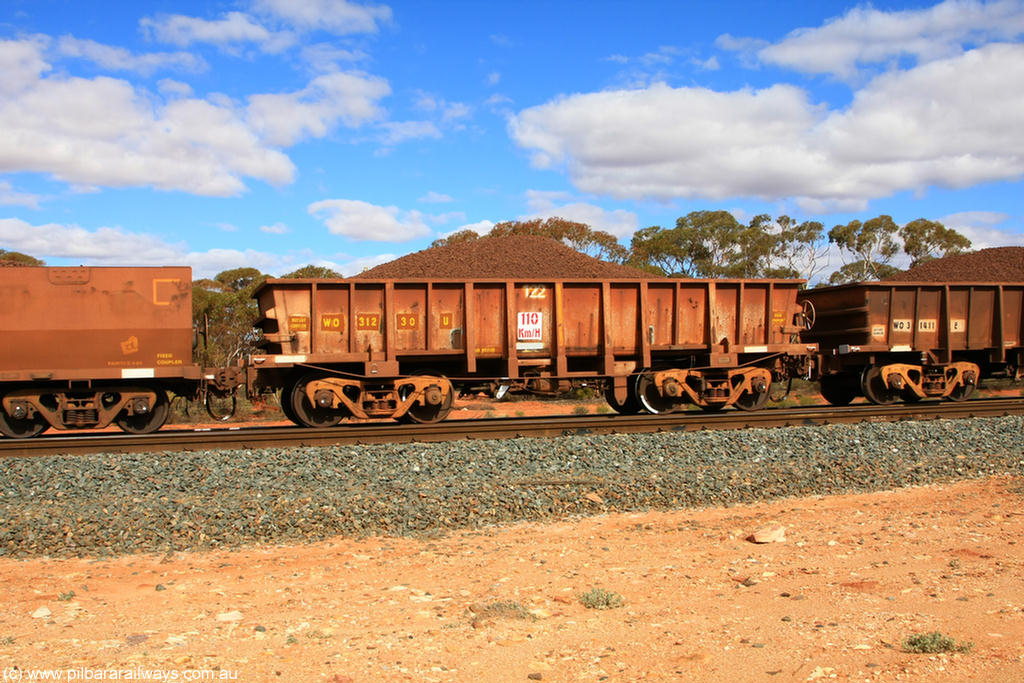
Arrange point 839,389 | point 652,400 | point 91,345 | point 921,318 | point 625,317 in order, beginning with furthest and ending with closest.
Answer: point 839,389 < point 921,318 < point 652,400 < point 625,317 < point 91,345

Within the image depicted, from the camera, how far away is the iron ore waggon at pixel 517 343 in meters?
12.6

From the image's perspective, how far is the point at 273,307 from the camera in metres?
12.5

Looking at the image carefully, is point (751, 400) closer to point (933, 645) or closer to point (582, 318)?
point (582, 318)

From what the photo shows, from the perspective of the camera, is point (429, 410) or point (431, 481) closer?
point (431, 481)

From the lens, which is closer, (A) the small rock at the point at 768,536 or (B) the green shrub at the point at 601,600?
(B) the green shrub at the point at 601,600

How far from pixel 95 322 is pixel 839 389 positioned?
15.5 m

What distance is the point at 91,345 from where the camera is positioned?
12.1 meters

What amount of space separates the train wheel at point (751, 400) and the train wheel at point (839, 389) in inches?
127

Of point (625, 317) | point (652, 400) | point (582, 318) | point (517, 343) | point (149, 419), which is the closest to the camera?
point (149, 419)

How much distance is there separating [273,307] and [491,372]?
402 cm

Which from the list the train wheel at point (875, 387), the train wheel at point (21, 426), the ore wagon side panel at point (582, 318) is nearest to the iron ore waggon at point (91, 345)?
the train wheel at point (21, 426)

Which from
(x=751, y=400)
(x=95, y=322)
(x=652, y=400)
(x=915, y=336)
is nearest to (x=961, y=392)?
(x=915, y=336)

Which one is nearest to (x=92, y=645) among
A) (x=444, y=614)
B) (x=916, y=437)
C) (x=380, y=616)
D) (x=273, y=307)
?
(x=380, y=616)

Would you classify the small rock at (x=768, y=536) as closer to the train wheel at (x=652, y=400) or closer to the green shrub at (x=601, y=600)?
the green shrub at (x=601, y=600)
